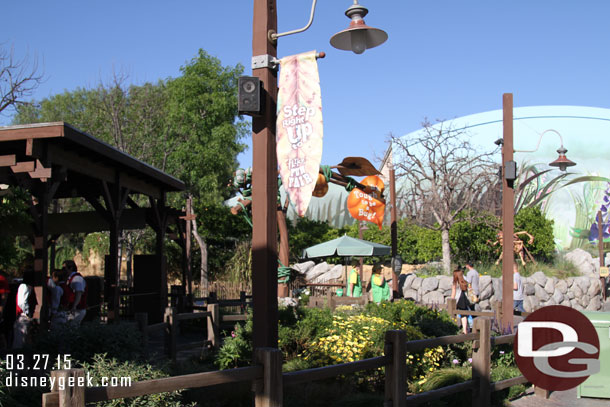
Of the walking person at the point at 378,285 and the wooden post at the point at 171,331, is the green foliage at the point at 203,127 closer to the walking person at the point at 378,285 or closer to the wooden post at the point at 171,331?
the walking person at the point at 378,285

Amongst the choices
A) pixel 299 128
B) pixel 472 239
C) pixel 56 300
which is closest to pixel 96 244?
pixel 472 239

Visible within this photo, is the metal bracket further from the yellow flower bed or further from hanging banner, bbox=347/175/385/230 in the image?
hanging banner, bbox=347/175/385/230

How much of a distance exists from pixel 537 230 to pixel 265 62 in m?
23.0

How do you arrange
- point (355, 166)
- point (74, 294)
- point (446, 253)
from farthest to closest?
point (446, 253) < point (355, 166) < point (74, 294)

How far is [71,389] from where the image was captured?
140 inches

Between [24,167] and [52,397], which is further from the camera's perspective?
[24,167]

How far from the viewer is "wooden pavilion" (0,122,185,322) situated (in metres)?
8.70

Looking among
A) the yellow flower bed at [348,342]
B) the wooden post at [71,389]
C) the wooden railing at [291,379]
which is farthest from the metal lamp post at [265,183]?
the yellow flower bed at [348,342]

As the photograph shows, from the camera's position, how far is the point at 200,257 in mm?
26469

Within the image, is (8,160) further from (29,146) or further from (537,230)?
(537,230)

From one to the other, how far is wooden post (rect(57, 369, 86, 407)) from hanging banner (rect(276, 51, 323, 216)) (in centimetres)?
220

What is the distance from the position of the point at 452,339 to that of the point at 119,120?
21.0 metres

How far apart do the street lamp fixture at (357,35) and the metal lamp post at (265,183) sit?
25.6 inches

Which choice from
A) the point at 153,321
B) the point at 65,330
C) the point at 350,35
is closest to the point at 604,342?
the point at 350,35
